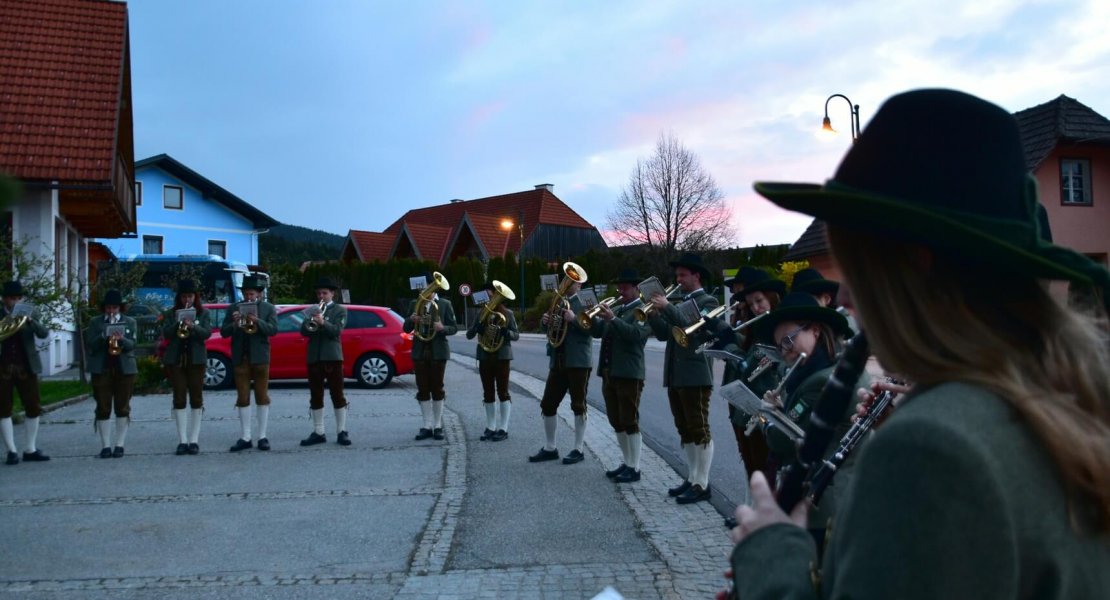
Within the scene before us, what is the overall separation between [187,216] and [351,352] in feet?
121

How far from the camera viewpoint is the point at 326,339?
425 inches

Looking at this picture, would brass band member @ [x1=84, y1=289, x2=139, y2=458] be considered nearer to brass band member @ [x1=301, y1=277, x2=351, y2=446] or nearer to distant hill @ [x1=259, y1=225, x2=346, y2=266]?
brass band member @ [x1=301, y1=277, x2=351, y2=446]

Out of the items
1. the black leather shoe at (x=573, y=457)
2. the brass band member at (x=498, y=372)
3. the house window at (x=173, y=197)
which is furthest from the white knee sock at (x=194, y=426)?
the house window at (x=173, y=197)

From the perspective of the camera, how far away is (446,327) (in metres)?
11.0

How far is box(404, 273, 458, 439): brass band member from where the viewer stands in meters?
10.8

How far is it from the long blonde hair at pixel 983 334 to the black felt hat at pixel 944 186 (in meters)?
0.04

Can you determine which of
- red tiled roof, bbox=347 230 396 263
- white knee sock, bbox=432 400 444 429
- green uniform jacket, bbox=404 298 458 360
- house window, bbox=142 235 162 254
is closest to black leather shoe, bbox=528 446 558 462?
white knee sock, bbox=432 400 444 429

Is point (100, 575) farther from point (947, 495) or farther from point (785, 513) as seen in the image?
point (947, 495)

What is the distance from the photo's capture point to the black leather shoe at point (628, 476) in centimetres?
809

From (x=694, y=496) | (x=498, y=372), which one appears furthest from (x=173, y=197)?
(x=694, y=496)

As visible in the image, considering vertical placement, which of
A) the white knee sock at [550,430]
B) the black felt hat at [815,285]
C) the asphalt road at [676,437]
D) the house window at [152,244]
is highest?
the house window at [152,244]

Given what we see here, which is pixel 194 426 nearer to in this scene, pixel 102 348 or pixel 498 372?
pixel 102 348

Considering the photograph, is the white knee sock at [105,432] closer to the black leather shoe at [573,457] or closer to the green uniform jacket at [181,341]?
the green uniform jacket at [181,341]

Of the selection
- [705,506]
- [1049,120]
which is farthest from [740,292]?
[1049,120]
